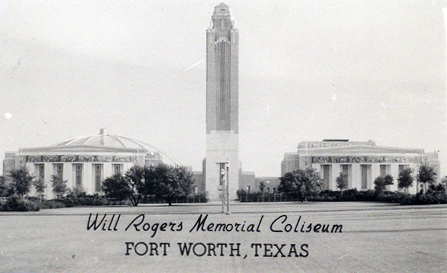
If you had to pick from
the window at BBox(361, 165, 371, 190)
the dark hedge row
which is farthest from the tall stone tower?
the window at BBox(361, 165, 371, 190)

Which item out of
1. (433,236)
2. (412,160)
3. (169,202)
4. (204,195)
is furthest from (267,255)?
(204,195)

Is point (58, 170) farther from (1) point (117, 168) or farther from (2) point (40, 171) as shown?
(1) point (117, 168)

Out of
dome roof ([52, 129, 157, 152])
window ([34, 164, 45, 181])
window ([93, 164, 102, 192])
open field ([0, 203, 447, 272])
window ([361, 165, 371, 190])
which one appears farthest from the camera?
window ([361, 165, 371, 190])

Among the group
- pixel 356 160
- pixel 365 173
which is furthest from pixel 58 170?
pixel 365 173

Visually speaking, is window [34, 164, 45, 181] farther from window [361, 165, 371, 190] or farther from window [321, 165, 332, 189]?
window [361, 165, 371, 190]

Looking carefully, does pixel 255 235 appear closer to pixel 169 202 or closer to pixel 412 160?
pixel 412 160

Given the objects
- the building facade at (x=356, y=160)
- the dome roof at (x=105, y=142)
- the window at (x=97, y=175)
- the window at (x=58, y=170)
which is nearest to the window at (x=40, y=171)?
the window at (x=58, y=170)
